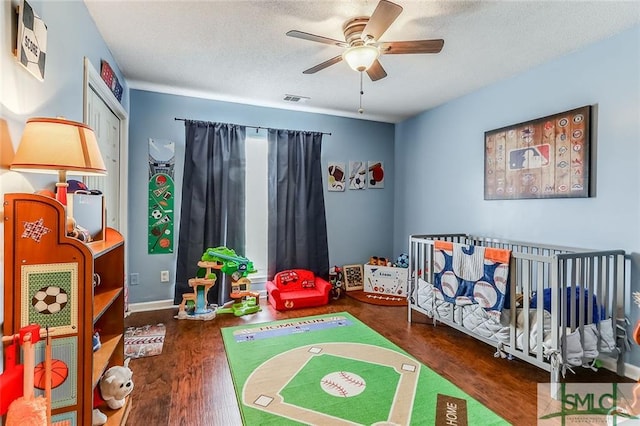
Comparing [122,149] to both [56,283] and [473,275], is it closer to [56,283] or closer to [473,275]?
[56,283]

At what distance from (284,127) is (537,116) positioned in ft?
8.67

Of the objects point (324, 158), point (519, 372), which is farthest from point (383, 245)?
point (519, 372)

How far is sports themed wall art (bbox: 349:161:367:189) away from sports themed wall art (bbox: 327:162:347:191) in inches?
4.3

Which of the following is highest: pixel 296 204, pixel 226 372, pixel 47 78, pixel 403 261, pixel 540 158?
pixel 47 78

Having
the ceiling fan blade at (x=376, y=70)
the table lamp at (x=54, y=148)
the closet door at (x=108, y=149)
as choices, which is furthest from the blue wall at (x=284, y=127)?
the table lamp at (x=54, y=148)

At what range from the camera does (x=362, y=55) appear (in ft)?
6.63

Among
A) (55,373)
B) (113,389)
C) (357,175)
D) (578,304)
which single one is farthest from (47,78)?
(357,175)

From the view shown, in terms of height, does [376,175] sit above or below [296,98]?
below

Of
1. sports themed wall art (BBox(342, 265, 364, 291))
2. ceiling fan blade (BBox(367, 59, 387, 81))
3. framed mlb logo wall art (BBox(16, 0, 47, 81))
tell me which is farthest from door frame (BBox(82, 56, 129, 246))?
sports themed wall art (BBox(342, 265, 364, 291))

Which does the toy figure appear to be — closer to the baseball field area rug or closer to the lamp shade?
the baseball field area rug

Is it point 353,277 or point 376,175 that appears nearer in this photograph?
point 353,277

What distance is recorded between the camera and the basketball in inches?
46.1

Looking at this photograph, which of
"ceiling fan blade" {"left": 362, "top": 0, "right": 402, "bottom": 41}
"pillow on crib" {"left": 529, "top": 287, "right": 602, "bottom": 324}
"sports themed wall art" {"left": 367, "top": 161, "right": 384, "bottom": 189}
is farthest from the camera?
"sports themed wall art" {"left": 367, "top": 161, "right": 384, "bottom": 189}

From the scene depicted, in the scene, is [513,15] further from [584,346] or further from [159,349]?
[159,349]
